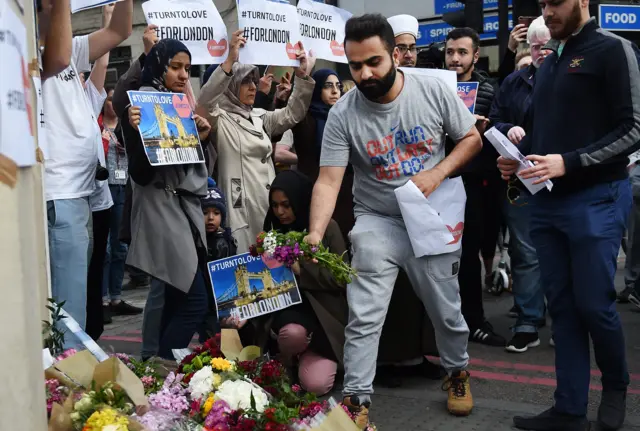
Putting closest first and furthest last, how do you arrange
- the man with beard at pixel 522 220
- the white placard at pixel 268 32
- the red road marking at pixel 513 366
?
the red road marking at pixel 513 366, the man with beard at pixel 522 220, the white placard at pixel 268 32

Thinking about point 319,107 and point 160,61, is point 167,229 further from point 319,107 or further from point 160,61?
point 319,107

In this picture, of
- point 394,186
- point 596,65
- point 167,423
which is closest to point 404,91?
point 394,186

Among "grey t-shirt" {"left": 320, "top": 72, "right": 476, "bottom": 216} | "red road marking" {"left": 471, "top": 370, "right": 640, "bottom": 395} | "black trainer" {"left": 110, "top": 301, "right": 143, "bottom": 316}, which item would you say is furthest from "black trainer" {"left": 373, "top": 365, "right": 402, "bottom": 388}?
"black trainer" {"left": 110, "top": 301, "right": 143, "bottom": 316}

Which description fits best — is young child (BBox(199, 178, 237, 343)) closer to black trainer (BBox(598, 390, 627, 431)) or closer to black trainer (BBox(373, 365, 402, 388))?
black trainer (BBox(373, 365, 402, 388))

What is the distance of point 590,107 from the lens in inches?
154

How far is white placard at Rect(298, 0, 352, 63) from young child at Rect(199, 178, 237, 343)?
2.02 meters

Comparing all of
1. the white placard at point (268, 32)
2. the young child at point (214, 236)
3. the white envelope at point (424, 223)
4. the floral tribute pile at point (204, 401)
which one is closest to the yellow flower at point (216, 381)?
the floral tribute pile at point (204, 401)

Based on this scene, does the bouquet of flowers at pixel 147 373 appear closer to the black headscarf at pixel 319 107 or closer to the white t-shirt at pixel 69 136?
the white t-shirt at pixel 69 136

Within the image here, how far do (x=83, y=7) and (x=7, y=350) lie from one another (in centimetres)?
270

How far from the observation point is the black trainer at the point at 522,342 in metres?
5.80

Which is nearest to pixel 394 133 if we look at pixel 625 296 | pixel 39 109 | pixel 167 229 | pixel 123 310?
pixel 167 229

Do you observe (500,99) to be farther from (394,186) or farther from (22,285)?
(22,285)

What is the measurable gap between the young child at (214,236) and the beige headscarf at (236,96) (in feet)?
2.46

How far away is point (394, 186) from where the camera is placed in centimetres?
437
